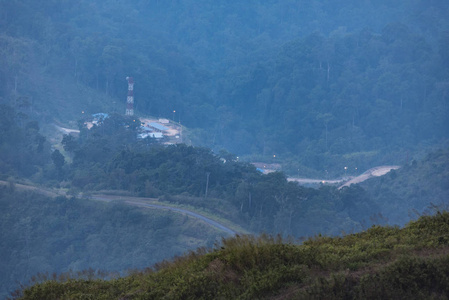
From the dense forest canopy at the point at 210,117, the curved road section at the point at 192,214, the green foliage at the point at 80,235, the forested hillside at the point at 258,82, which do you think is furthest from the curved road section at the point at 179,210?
the forested hillside at the point at 258,82

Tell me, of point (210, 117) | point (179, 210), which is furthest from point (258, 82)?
point (179, 210)

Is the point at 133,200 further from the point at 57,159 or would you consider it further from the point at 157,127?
A: the point at 157,127

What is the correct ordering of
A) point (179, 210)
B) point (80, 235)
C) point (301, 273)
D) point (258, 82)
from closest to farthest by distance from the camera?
point (301, 273), point (179, 210), point (80, 235), point (258, 82)

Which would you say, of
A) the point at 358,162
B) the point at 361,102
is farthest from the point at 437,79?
the point at 358,162

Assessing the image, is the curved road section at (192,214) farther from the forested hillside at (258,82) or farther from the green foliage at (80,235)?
the forested hillside at (258,82)

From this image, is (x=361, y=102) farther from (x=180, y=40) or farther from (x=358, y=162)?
(x=180, y=40)

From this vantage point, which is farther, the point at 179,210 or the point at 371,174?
the point at 371,174
